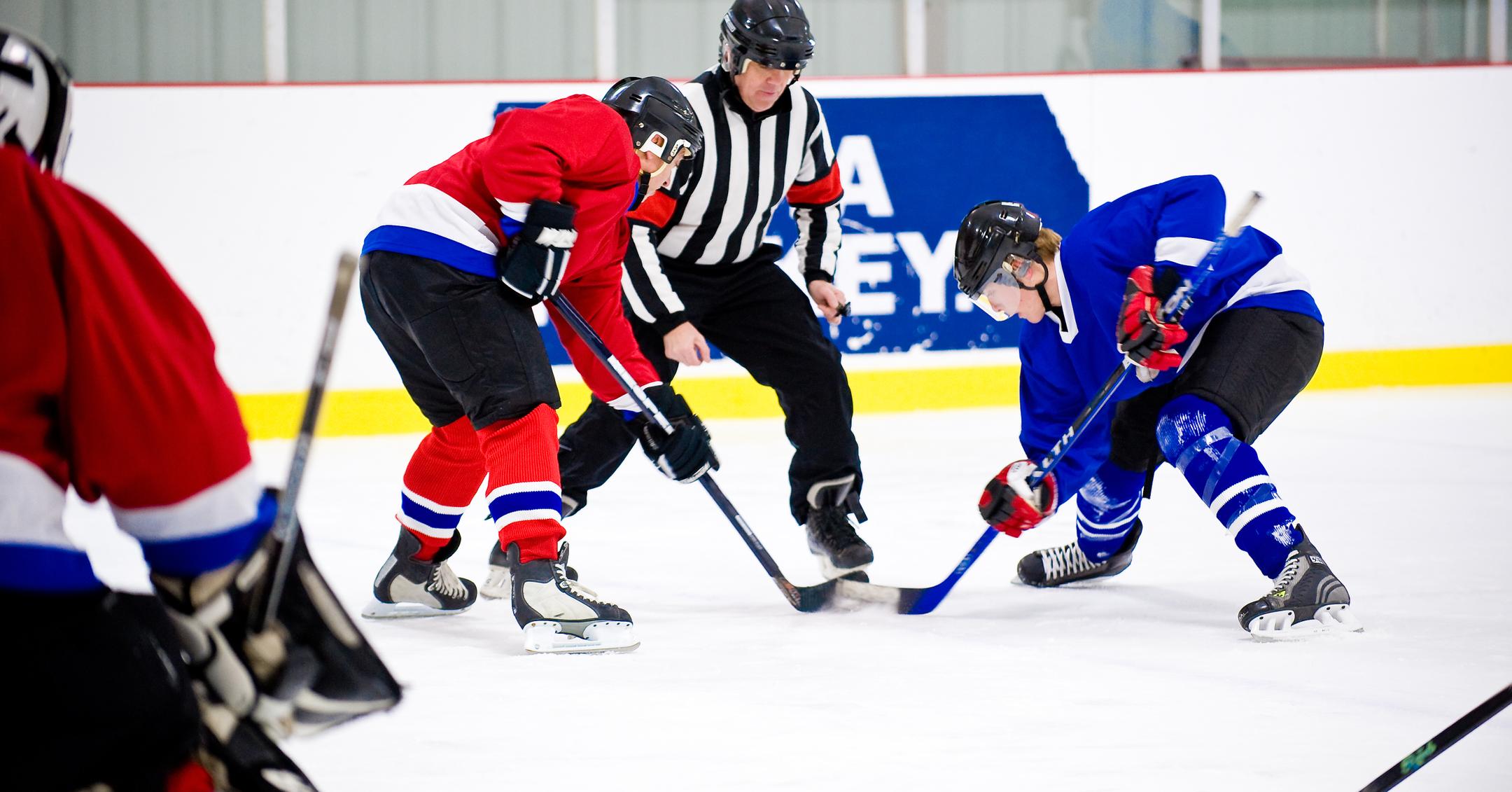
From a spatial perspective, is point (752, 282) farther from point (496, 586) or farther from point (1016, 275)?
point (496, 586)

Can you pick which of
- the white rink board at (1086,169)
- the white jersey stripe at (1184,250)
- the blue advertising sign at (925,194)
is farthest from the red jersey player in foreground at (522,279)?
the blue advertising sign at (925,194)

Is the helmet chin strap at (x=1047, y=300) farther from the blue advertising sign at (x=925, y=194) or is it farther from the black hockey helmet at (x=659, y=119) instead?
the blue advertising sign at (x=925, y=194)

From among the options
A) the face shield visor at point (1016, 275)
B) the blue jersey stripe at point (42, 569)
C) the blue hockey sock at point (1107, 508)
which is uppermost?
the face shield visor at point (1016, 275)

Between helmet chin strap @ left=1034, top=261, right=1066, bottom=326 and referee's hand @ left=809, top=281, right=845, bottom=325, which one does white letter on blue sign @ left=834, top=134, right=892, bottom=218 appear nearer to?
referee's hand @ left=809, top=281, right=845, bottom=325

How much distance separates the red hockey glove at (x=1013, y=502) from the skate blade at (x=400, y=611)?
949mm

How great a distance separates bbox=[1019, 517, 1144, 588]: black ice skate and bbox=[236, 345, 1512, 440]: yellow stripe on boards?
2148 millimetres

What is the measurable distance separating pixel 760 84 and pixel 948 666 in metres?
1.25

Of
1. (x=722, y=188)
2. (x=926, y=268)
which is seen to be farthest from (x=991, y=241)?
(x=926, y=268)

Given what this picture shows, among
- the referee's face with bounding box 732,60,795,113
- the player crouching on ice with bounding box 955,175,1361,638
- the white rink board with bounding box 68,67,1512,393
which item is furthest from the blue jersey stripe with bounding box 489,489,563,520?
the white rink board with bounding box 68,67,1512,393

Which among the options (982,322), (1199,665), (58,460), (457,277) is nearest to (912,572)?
(1199,665)

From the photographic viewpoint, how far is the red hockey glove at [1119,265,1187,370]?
2.21 m

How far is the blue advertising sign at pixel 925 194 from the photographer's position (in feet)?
17.6

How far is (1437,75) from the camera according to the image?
5891 millimetres

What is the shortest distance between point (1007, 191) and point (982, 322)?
542 mm
